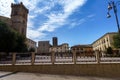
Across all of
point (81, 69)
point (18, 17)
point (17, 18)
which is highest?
point (18, 17)

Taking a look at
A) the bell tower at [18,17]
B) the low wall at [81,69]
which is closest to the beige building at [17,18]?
the bell tower at [18,17]

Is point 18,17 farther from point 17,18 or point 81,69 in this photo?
point 81,69

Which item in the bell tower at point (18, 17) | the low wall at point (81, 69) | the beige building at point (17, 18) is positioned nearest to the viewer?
the low wall at point (81, 69)

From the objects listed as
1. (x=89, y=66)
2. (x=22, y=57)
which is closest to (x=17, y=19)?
(x=22, y=57)

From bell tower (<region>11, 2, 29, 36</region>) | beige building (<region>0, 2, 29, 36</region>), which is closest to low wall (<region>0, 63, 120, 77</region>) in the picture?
beige building (<region>0, 2, 29, 36</region>)

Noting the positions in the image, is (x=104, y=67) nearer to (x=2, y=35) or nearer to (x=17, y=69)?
(x=17, y=69)

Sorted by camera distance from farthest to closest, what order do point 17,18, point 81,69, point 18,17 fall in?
1. point 18,17
2. point 17,18
3. point 81,69

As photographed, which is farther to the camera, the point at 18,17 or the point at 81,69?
the point at 18,17

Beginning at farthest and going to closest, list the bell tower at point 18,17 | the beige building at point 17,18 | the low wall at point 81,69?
the bell tower at point 18,17, the beige building at point 17,18, the low wall at point 81,69

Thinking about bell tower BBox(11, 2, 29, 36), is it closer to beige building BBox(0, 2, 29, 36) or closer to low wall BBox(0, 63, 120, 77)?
beige building BBox(0, 2, 29, 36)

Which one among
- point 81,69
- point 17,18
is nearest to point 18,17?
point 17,18

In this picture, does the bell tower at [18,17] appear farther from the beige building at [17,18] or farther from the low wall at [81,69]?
the low wall at [81,69]

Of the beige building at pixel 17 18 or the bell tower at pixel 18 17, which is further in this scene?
the bell tower at pixel 18 17

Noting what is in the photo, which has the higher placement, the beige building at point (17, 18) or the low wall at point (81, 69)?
the beige building at point (17, 18)
